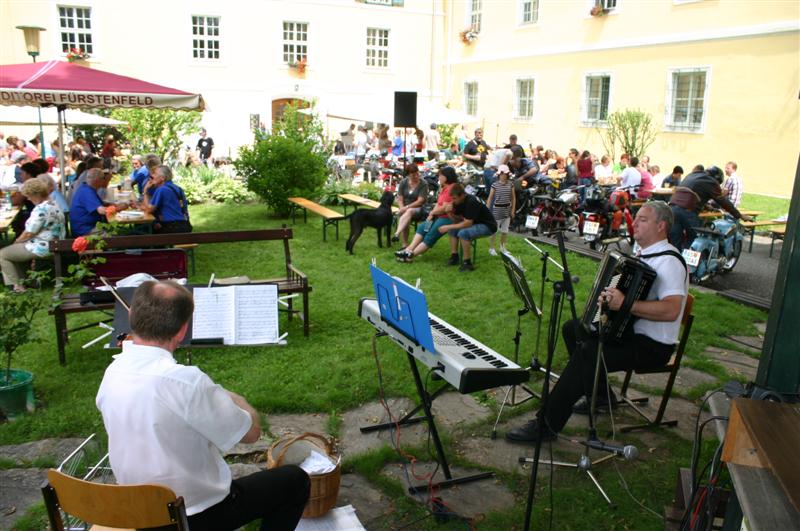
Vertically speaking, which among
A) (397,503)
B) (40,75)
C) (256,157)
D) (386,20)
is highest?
(386,20)

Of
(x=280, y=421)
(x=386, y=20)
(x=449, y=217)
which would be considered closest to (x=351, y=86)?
(x=386, y=20)

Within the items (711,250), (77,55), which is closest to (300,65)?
(77,55)

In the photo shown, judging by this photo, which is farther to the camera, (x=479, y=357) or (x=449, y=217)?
(x=449, y=217)

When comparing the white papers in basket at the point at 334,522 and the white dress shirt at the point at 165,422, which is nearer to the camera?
the white dress shirt at the point at 165,422

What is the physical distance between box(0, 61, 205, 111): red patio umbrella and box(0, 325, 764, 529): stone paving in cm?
510

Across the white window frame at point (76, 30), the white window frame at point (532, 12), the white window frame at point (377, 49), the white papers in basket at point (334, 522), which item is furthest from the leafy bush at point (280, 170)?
the white window frame at point (377, 49)

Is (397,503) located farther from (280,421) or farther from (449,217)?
(449,217)

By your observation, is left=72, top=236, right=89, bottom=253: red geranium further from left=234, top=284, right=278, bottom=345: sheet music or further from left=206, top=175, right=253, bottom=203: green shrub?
left=206, top=175, right=253, bottom=203: green shrub

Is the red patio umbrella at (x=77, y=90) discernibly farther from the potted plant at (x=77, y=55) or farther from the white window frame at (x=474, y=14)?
the white window frame at (x=474, y=14)

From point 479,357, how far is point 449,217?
6.20m

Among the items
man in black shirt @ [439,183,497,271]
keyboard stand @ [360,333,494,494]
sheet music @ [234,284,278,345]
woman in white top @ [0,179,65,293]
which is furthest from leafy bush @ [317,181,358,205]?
keyboard stand @ [360,333,494,494]

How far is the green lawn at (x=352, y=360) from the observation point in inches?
157

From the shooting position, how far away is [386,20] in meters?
28.3

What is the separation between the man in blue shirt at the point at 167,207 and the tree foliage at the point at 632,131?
13.9 metres
